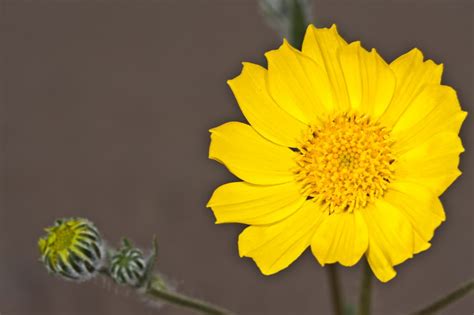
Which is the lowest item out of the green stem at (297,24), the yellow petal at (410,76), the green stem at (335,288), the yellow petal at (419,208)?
the green stem at (335,288)

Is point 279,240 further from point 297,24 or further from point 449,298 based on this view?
point 297,24

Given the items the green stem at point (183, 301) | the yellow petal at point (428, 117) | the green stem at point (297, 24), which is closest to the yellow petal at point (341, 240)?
the yellow petal at point (428, 117)

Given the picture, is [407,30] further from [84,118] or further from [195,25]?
[84,118]

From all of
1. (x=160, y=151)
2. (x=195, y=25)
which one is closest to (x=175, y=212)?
(x=160, y=151)

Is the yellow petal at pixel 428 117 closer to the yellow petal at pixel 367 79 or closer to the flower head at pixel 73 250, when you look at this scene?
the yellow petal at pixel 367 79

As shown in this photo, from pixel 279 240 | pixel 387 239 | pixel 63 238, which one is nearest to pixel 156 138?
pixel 63 238

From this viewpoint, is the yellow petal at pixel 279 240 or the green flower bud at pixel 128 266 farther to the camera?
the green flower bud at pixel 128 266
